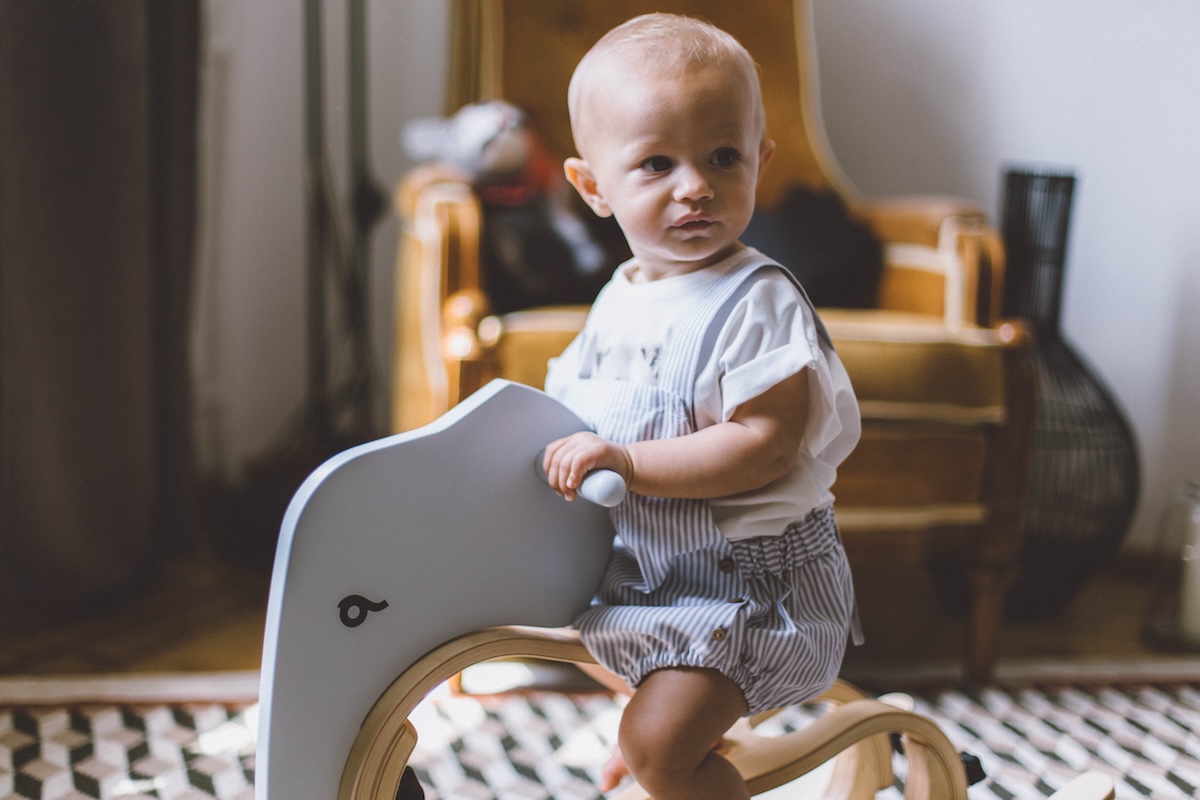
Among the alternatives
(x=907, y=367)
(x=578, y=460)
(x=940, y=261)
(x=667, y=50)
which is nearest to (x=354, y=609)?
(x=578, y=460)

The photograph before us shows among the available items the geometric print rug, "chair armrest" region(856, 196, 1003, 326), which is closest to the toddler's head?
the geometric print rug

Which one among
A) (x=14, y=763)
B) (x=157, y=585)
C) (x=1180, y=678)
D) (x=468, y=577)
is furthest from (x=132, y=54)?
(x=1180, y=678)

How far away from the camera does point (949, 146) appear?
74.7 inches

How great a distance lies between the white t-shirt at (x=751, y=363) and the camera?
2.15ft

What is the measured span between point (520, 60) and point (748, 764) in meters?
1.25

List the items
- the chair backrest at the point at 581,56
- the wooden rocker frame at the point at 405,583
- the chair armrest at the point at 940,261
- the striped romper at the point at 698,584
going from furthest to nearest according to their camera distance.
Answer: the chair backrest at the point at 581,56
the chair armrest at the point at 940,261
the striped romper at the point at 698,584
the wooden rocker frame at the point at 405,583

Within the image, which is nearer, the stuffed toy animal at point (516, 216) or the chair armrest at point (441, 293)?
the chair armrest at point (441, 293)

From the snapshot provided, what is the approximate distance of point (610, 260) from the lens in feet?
4.91

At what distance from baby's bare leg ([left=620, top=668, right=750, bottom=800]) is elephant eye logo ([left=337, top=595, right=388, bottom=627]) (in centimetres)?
→ 19

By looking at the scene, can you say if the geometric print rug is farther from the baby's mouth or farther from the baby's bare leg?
the baby's mouth

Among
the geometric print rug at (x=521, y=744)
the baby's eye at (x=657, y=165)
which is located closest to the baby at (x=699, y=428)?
the baby's eye at (x=657, y=165)

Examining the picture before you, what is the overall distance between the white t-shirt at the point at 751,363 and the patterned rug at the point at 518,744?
489 mm

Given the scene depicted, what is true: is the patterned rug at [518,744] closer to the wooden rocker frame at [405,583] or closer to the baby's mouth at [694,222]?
the wooden rocker frame at [405,583]

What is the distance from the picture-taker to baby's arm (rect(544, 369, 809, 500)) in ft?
2.13
